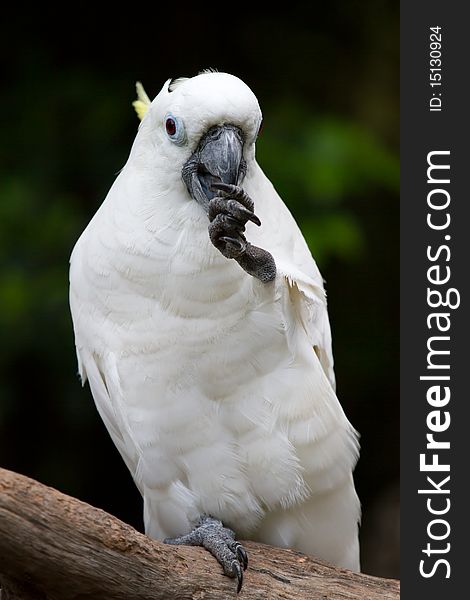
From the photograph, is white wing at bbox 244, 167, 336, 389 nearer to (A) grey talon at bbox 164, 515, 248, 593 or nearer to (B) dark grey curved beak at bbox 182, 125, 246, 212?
(B) dark grey curved beak at bbox 182, 125, 246, 212

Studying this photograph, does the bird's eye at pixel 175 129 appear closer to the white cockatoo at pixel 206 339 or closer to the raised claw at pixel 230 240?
Result: the white cockatoo at pixel 206 339

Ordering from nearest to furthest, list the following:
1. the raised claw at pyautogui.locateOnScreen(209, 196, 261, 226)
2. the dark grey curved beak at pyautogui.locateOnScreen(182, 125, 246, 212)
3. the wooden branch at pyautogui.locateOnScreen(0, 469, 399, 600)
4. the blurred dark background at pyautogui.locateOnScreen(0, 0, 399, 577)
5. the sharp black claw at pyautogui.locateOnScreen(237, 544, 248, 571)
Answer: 1. the wooden branch at pyautogui.locateOnScreen(0, 469, 399, 600)
2. the raised claw at pyautogui.locateOnScreen(209, 196, 261, 226)
3. the dark grey curved beak at pyautogui.locateOnScreen(182, 125, 246, 212)
4. the sharp black claw at pyautogui.locateOnScreen(237, 544, 248, 571)
5. the blurred dark background at pyautogui.locateOnScreen(0, 0, 399, 577)

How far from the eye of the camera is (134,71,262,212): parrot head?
6.59ft

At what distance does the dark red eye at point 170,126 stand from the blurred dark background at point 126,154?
1283 mm

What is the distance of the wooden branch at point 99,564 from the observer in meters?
1.67

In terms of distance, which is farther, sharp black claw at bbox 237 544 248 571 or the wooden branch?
sharp black claw at bbox 237 544 248 571

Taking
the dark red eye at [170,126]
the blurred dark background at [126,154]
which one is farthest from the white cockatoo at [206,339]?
the blurred dark background at [126,154]

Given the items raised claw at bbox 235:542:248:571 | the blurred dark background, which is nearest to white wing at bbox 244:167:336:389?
raised claw at bbox 235:542:248:571

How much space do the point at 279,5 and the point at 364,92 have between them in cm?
60

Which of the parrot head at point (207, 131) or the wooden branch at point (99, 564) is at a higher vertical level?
the parrot head at point (207, 131)

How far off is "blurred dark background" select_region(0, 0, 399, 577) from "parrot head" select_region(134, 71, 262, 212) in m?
1.26

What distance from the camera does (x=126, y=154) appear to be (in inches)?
146

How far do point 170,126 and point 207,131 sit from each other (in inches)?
4.3

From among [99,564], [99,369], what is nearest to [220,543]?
[99,564]
